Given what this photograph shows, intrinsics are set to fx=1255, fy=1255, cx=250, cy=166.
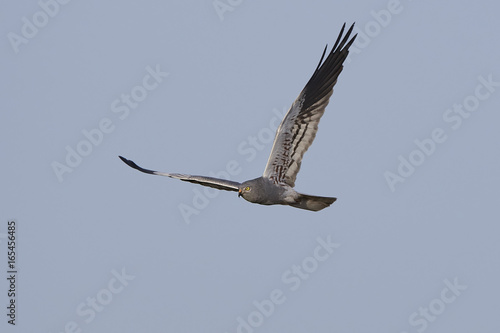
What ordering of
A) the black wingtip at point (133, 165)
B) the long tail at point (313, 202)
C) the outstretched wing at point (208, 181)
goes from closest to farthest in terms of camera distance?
the long tail at point (313, 202) < the outstretched wing at point (208, 181) < the black wingtip at point (133, 165)

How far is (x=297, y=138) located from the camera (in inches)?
1213

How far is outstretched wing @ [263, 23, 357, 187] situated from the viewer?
30.7m

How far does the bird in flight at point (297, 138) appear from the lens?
30547 millimetres

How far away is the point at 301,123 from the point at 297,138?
0.38 metres

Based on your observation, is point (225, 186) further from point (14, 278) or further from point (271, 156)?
point (14, 278)

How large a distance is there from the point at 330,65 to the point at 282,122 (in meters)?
1.94

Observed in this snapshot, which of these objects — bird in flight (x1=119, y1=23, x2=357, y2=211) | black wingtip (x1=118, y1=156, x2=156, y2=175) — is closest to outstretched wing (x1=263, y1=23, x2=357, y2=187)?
bird in flight (x1=119, y1=23, x2=357, y2=211)

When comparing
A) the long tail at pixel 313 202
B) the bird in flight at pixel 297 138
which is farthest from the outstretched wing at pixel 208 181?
the long tail at pixel 313 202

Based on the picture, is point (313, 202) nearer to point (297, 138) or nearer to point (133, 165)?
point (297, 138)

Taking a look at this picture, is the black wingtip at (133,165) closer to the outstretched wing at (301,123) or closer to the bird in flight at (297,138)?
the bird in flight at (297,138)

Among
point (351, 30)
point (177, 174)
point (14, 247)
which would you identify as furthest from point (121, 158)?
point (351, 30)

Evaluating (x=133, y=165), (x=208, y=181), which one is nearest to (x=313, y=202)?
(x=208, y=181)

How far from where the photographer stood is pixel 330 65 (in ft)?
102

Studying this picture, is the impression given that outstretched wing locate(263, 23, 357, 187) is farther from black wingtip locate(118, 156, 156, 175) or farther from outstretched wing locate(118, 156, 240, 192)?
black wingtip locate(118, 156, 156, 175)
